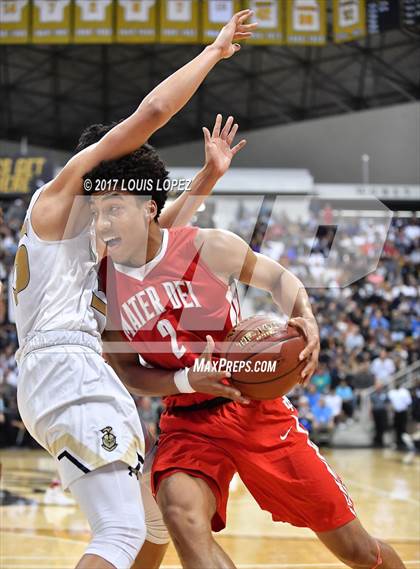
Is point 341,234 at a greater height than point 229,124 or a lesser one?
lesser

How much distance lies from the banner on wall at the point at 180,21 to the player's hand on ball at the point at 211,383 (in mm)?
10221

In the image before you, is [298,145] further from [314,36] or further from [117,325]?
[117,325]

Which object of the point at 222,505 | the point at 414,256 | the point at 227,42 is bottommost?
the point at 414,256

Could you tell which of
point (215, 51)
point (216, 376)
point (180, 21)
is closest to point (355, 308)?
point (180, 21)

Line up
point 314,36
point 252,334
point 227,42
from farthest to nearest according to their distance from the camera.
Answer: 1. point 314,36
2. point 252,334
3. point 227,42

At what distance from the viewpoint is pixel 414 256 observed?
16.7 meters

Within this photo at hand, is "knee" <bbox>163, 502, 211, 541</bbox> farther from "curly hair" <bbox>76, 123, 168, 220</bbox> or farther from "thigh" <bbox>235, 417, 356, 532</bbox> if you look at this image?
"curly hair" <bbox>76, 123, 168, 220</bbox>

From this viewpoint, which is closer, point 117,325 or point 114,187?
point 114,187

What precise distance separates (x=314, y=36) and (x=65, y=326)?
420 inches

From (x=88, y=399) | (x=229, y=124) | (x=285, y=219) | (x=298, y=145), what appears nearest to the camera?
(x=88, y=399)

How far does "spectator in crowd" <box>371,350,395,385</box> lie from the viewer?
566 inches

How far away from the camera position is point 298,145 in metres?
20.5

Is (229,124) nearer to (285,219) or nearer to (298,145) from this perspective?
(285,219)

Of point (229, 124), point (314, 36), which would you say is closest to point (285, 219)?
point (314, 36)
